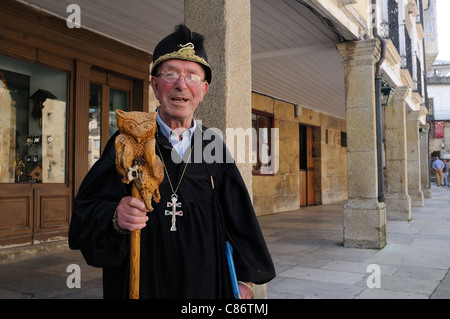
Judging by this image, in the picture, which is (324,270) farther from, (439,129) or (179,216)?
(439,129)

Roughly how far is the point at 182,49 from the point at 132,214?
822 millimetres

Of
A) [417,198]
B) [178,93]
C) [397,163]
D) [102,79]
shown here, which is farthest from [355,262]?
[417,198]

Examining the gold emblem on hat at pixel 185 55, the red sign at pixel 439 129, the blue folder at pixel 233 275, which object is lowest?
the blue folder at pixel 233 275

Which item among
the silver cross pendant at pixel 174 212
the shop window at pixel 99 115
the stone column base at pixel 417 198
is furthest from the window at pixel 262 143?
the silver cross pendant at pixel 174 212

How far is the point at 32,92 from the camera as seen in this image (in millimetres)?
6340

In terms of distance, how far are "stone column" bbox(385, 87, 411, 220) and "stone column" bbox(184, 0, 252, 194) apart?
324 inches

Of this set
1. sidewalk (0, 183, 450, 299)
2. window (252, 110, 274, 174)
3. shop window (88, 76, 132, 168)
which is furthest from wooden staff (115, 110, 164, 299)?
window (252, 110, 274, 174)

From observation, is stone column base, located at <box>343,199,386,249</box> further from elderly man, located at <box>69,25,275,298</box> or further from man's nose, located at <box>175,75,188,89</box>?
man's nose, located at <box>175,75,188,89</box>

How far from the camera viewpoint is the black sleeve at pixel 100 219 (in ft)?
5.39

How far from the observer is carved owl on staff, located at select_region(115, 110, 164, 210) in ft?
4.91

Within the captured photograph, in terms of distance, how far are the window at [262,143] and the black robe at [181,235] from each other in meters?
9.72

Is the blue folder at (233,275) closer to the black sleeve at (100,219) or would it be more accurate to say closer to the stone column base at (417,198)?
the black sleeve at (100,219)

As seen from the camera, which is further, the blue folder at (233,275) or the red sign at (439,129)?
the red sign at (439,129)

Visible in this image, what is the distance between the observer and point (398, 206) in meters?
10.4
